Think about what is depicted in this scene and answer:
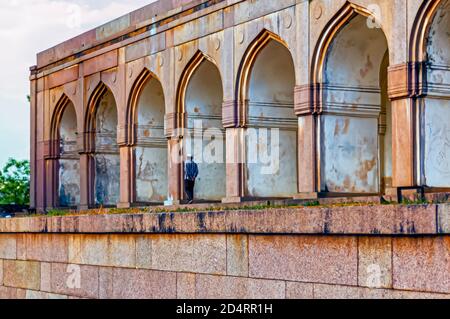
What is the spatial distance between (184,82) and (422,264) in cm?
1357

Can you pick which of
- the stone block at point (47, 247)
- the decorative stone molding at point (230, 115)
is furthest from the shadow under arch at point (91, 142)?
the stone block at point (47, 247)

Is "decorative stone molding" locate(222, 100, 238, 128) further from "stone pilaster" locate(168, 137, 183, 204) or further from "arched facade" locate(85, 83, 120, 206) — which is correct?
"arched facade" locate(85, 83, 120, 206)

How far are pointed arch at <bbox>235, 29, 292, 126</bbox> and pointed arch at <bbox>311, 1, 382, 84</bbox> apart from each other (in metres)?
1.62

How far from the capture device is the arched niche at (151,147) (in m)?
26.3

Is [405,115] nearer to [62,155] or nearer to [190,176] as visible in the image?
[190,176]

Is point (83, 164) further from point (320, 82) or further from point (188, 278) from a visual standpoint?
point (188, 278)

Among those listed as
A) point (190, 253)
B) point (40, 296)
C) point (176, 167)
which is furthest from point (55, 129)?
point (190, 253)

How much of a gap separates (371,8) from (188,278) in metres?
5.63

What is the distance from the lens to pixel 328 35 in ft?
64.1

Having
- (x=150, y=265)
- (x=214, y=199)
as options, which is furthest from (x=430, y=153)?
(x=214, y=199)

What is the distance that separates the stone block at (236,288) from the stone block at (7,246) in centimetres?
749

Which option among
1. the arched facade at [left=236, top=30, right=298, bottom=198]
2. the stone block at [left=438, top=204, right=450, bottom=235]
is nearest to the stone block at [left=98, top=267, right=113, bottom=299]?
the arched facade at [left=236, top=30, right=298, bottom=198]

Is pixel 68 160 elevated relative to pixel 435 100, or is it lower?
lower

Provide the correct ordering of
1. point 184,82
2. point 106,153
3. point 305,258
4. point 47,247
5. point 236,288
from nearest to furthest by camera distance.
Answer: point 305,258 → point 236,288 → point 47,247 → point 184,82 → point 106,153
